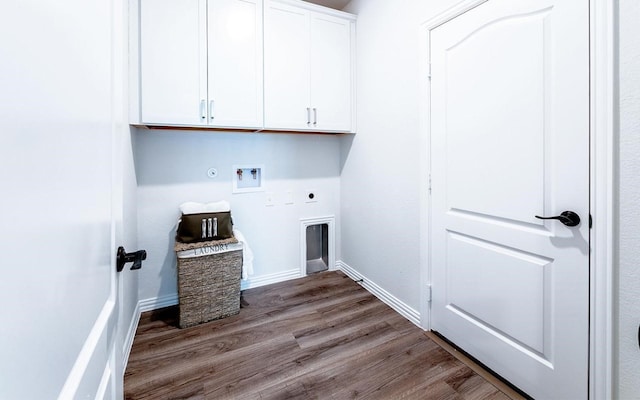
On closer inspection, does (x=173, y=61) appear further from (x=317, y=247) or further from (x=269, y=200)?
(x=317, y=247)

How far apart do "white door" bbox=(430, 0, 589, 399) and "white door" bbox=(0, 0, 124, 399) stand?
65.9 inches

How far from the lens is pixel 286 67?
234cm

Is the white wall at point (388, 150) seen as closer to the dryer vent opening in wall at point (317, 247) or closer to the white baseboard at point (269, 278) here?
the dryer vent opening in wall at point (317, 247)

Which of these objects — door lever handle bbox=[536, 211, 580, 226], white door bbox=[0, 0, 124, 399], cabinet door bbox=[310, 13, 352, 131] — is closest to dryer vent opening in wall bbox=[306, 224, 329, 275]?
cabinet door bbox=[310, 13, 352, 131]

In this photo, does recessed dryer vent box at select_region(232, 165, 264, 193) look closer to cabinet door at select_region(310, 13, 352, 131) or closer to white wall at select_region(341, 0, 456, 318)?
cabinet door at select_region(310, 13, 352, 131)

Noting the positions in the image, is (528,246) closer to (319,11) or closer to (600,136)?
(600,136)

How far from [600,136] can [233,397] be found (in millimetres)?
2022

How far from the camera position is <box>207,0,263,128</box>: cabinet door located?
2064mm

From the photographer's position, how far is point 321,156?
9.58ft

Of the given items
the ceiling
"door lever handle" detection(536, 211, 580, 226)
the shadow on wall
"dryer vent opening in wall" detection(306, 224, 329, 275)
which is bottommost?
"dryer vent opening in wall" detection(306, 224, 329, 275)

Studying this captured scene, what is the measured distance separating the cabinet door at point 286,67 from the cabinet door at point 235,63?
8 centimetres

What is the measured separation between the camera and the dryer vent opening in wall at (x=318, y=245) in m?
2.94

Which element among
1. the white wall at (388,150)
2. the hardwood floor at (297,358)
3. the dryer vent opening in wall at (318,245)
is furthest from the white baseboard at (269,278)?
the white wall at (388,150)

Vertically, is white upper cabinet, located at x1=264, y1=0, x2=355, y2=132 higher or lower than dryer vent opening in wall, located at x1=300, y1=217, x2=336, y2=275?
higher
